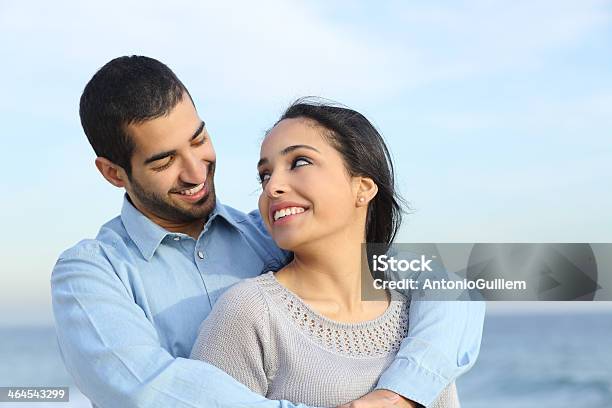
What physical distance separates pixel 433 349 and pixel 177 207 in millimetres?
960

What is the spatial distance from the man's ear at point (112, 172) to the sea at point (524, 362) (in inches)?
304

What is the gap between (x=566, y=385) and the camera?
39.8ft

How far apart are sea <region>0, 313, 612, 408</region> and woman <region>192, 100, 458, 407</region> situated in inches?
331

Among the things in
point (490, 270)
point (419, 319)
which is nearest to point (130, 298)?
point (419, 319)

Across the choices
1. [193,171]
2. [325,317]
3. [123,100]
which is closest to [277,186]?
[325,317]

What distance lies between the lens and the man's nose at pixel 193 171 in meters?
2.86

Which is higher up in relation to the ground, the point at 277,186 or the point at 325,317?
the point at 277,186

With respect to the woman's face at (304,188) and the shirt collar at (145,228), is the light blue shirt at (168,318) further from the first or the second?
the woman's face at (304,188)

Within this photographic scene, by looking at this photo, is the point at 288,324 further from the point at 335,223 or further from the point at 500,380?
the point at 500,380

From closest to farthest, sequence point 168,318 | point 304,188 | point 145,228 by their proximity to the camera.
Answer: point 304,188 → point 168,318 → point 145,228

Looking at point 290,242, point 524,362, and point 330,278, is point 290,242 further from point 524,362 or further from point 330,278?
point 524,362

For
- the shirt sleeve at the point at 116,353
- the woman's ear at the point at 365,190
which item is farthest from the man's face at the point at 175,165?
the woman's ear at the point at 365,190

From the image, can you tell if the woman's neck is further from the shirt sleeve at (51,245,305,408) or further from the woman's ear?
the shirt sleeve at (51,245,305,408)

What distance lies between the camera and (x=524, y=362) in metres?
12.6
